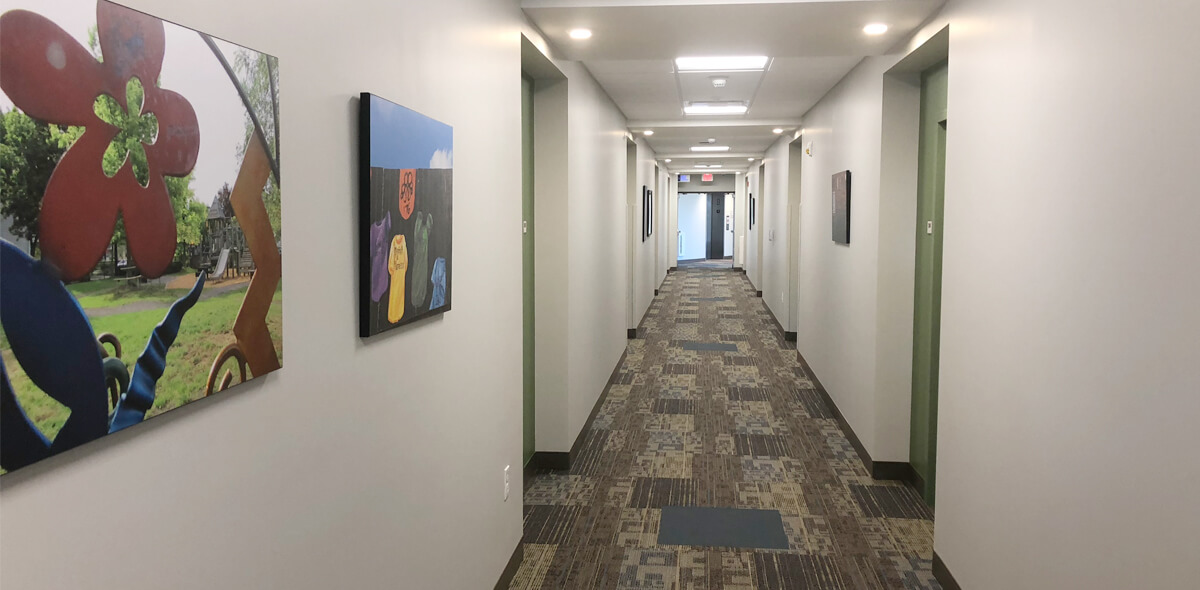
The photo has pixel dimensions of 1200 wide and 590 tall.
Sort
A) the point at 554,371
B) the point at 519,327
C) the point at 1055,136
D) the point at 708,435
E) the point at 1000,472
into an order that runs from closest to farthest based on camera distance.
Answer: the point at 1055,136 → the point at 1000,472 → the point at 519,327 → the point at 554,371 → the point at 708,435

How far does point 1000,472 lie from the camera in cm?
260

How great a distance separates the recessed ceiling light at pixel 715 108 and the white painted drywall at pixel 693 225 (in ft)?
59.2

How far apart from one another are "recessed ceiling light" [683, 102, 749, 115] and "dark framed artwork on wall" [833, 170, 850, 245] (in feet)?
5.00

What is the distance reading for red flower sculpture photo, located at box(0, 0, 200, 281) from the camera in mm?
889

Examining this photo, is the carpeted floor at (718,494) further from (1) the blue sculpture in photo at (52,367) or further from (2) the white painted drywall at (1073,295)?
(1) the blue sculpture in photo at (52,367)

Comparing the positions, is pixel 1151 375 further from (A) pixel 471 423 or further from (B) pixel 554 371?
(B) pixel 554 371

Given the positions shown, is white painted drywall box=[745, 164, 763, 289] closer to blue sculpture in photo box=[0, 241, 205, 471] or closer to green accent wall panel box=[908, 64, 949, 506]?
green accent wall panel box=[908, 64, 949, 506]

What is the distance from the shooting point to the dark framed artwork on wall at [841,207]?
525 centimetres

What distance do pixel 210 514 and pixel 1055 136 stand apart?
2.19 metres

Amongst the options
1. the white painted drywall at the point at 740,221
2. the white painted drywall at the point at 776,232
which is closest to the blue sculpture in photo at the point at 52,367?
the white painted drywall at the point at 776,232

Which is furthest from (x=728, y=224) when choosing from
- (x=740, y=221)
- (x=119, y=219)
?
(x=119, y=219)

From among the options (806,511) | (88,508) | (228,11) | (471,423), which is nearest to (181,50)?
(228,11)

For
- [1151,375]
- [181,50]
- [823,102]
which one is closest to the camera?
[181,50]

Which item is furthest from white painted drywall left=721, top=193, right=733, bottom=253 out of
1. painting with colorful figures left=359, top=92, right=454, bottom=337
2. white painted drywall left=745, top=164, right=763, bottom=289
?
painting with colorful figures left=359, top=92, right=454, bottom=337
